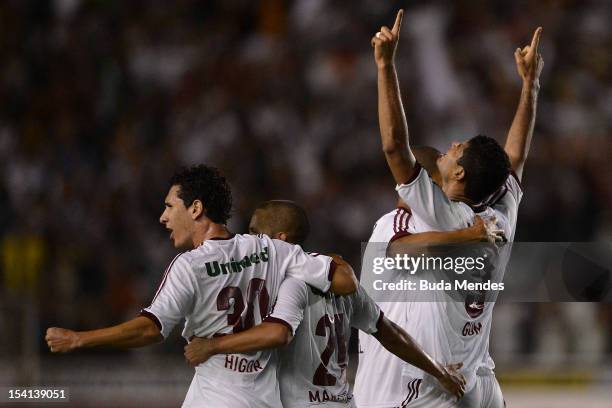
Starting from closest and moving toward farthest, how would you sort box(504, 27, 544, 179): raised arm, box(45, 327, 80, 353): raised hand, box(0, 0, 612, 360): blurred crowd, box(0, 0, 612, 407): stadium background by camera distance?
box(45, 327, 80, 353): raised hand < box(504, 27, 544, 179): raised arm < box(0, 0, 612, 407): stadium background < box(0, 0, 612, 360): blurred crowd

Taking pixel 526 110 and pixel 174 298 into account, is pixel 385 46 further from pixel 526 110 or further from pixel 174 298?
pixel 526 110

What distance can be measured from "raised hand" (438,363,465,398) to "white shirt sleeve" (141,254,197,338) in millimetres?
1262

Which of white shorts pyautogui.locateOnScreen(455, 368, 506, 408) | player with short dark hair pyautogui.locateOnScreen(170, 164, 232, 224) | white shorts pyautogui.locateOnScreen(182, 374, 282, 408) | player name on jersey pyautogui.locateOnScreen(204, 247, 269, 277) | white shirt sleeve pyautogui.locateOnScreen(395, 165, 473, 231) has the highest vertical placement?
player with short dark hair pyautogui.locateOnScreen(170, 164, 232, 224)

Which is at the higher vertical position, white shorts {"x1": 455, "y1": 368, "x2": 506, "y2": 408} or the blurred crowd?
the blurred crowd

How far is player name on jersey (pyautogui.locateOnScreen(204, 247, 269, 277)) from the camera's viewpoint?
4.44 meters

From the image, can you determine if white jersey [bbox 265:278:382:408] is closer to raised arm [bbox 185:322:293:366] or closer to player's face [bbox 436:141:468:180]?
raised arm [bbox 185:322:293:366]

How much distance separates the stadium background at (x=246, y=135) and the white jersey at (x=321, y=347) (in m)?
4.03

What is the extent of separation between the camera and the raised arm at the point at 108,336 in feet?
13.1

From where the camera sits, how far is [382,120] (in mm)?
4402

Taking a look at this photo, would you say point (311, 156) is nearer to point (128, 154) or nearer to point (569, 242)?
point (128, 154)

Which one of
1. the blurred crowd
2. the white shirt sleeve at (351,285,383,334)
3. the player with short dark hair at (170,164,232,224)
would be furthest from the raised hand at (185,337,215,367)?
the blurred crowd

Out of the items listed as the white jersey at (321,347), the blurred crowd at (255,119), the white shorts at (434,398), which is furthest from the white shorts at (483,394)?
the blurred crowd at (255,119)

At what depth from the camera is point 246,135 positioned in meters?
11.6

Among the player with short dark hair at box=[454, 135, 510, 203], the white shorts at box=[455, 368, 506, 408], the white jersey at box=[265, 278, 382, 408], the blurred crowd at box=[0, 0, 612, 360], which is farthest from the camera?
the blurred crowd at box=[0, 0, 612, 360]
